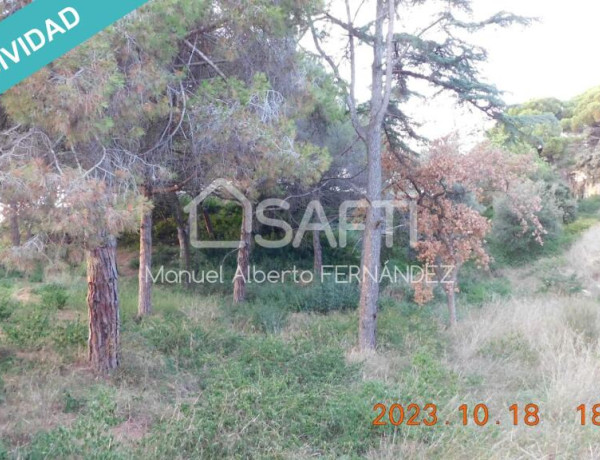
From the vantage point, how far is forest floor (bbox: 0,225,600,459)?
4383mm

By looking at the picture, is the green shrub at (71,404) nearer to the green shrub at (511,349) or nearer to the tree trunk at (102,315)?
the tree trunk at (102,315)

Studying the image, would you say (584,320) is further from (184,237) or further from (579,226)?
(579,226)

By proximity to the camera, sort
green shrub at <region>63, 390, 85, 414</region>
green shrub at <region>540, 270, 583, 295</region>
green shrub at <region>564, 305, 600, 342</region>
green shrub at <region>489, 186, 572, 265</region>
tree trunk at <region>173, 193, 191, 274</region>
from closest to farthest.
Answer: green shrub at <region>63, 390, 85, 414</region>
green shrub at <region>564, 305, 600, 342</region>
green shrub at <region>540, 270, 583, 295</region>
tree trunk at <region>173, 193, 191, 274</region>
green shrub at <region>489, 186, 572, 265</region>

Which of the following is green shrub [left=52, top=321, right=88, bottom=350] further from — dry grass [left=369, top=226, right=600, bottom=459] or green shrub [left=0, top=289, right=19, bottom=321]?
dry grass [left=369, top=226, right=600, bottom=459]

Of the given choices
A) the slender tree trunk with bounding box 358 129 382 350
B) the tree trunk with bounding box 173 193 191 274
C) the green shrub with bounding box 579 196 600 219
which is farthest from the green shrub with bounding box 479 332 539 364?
the green shrub with bounding box 579 196 600 219

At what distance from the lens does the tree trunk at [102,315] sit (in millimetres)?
6848

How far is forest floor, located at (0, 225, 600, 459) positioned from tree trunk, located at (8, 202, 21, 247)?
158cm

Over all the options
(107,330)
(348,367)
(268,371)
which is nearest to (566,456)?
(348,367)

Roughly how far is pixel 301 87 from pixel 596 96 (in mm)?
27311

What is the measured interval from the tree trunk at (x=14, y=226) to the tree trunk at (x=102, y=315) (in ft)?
6.75

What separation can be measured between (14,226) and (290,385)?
3.15 metres

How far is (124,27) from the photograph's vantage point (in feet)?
19.1

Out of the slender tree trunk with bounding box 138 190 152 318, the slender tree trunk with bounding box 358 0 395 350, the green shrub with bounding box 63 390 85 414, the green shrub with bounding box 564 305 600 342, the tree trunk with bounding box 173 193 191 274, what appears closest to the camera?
the green shrub with bounding box 63 390 85 414

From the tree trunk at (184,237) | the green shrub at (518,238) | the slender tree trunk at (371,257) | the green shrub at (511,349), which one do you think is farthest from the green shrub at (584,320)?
the green shrub at (518,238)
